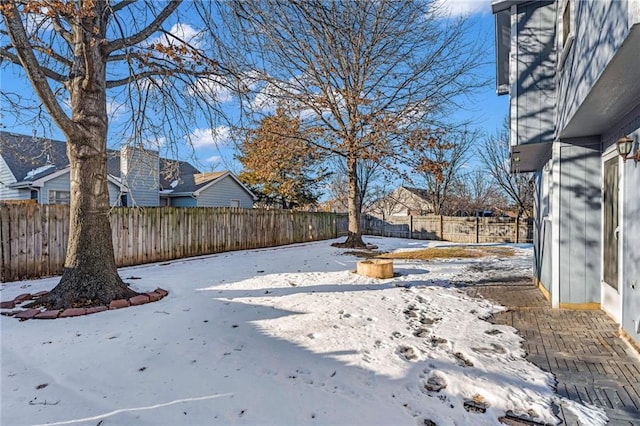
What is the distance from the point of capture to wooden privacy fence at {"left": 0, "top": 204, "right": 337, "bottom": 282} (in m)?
6.58

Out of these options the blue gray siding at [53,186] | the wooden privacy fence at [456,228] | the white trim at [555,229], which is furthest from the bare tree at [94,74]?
the wooden privacy fence at [456,228]

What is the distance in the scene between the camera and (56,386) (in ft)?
8.58

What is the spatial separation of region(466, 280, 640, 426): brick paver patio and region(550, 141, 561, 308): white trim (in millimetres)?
239

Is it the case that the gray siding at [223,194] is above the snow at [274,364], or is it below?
above

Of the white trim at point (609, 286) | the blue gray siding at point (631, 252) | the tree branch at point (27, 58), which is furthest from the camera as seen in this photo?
the white trim at point (609, 286)

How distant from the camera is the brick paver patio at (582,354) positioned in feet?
8.34

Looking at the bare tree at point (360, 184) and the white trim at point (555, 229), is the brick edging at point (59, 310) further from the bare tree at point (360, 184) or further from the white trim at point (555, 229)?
the bare tree at point (360, 184)

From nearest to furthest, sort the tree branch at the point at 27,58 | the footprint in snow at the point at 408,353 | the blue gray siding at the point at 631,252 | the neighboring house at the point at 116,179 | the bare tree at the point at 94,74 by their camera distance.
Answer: the footprint in snow at the point at 408,353
the blue gray siding at the point at 631,252
the tree branch at the point at 27,58
the bare tree at the point at 94,74
the neighboring house at the point at 116,179

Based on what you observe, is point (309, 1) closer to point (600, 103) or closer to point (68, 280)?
point (600, 103)

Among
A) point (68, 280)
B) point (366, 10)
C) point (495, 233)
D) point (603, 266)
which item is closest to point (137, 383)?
point (68, 280)

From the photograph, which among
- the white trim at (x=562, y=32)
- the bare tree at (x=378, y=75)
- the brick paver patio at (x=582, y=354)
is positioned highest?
the bare tree at (x=378, y=75)

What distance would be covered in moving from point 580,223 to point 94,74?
7098mm

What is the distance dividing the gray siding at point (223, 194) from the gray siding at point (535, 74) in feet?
49.2

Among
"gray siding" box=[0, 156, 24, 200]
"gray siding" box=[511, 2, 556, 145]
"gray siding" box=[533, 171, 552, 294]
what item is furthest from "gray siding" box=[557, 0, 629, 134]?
"gray siding" box=[0, 156, 24, 200]
